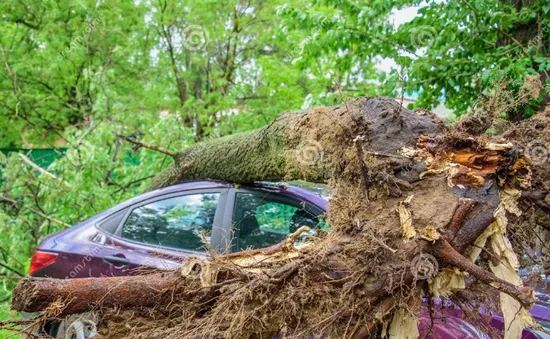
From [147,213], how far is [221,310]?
240 cm

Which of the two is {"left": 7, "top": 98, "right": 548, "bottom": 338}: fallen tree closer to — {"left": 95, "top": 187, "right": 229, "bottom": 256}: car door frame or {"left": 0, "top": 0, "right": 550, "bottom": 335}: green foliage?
{"left": 95, "top": 187, "right": 229, "bottom": 256}: car door frame

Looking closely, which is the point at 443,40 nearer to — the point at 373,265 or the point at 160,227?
the point at 160,227

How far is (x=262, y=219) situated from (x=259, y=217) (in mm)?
29

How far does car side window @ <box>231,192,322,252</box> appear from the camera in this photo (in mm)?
3648

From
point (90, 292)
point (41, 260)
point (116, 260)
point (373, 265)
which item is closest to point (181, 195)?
point (116, 260)

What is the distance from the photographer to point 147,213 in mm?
4188

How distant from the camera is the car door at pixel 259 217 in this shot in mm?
3637

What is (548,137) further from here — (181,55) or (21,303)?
(181,55)

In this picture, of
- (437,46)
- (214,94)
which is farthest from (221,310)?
(214,94)

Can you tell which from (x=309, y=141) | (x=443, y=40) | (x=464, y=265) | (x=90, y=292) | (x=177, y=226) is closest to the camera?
(x=464, y=265)

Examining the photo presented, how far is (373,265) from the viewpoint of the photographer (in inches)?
74.6

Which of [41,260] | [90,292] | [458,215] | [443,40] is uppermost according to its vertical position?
[443,40]

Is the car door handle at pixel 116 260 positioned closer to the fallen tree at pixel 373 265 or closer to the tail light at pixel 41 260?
the tail light at pixel 41 260

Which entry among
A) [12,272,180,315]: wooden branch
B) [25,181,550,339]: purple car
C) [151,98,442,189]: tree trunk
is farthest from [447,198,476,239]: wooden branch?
[25,181,550,339]: purple car
